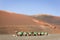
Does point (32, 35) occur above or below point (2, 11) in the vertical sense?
below

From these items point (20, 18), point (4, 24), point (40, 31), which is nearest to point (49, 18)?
point (40, 31)

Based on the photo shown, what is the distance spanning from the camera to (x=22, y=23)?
1021 centimetres

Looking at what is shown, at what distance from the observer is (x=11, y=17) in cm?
1038

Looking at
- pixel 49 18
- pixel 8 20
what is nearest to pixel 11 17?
pixel 8 20

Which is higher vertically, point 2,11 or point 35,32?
point 2,11

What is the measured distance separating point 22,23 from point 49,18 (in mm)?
1480

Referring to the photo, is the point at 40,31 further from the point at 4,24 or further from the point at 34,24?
the point at 4,24

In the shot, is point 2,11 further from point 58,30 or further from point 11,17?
point 58,30

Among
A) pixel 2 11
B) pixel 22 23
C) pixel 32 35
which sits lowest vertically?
pixel 32 35

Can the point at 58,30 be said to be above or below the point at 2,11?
below

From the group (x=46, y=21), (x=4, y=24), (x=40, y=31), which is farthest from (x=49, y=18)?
(x=4, y=24)

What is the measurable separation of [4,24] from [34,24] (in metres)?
1.53

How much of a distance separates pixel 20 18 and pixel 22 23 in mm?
318

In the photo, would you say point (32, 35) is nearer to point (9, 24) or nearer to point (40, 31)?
point (40, 31)
